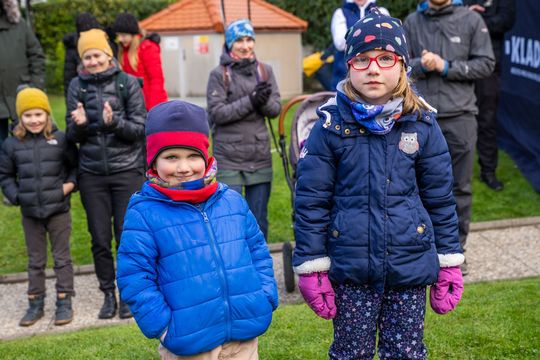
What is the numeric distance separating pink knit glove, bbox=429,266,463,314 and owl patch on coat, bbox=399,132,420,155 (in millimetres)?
559

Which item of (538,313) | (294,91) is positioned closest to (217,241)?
(538,313)

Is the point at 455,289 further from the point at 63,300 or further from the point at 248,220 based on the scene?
the point at 63,300

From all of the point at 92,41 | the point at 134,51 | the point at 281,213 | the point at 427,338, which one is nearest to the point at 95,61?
the point at 92,41

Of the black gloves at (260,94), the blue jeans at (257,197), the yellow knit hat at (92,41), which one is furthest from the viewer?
the blue jeans at (257,197)

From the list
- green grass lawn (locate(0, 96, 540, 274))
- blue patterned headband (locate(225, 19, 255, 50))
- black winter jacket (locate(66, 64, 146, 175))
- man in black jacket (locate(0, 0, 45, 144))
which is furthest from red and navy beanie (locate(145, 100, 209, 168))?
man in black jacket (locate(0, 0, 45, 144))

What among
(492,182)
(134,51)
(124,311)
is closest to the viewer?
(124,311)

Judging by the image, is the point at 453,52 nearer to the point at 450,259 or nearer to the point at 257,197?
the point at 257,197

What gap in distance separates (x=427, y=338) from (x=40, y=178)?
3021 mm

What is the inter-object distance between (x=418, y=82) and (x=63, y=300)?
3.28 m

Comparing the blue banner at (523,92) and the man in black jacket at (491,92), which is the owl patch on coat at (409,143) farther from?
the blue banner at (523,92)

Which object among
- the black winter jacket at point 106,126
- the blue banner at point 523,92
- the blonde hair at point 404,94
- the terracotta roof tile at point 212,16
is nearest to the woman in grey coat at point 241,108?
the black winter jacket at point 106,126

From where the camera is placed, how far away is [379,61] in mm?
3146

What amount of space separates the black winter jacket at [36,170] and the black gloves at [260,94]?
1418 mm

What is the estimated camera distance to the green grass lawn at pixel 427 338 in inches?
170
